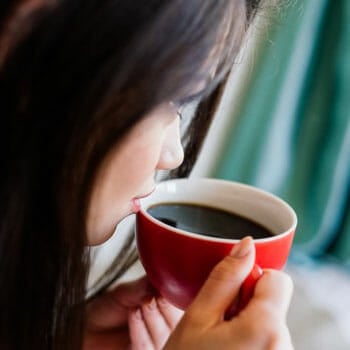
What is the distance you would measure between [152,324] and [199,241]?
0.18 meters

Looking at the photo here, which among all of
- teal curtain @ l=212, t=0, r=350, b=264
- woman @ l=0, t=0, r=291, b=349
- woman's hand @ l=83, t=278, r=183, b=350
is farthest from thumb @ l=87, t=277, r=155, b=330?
teal curtain @ l=212, t=0, r=350, b=264

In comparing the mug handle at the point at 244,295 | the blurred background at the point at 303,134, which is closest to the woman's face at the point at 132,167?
the mug handle at the point at 244,295

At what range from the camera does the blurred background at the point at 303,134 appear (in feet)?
2.38

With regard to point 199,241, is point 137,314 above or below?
below

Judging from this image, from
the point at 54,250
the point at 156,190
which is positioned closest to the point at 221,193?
the point at 156,190

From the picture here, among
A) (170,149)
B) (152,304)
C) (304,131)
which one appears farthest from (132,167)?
(304,131)

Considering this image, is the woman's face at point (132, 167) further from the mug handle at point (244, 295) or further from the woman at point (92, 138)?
the mug handle at point (244, 295)

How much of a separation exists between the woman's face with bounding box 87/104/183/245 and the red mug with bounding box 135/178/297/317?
24 millimetres

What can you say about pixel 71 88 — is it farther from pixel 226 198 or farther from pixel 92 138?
pixel 226 198

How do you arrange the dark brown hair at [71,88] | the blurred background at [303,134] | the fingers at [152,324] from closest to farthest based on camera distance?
1. the dark brown hair at [71,88]
2. the fingers at [152,324]
3. the blurred background at [303,134]

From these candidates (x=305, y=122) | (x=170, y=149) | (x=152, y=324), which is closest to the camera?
(x=170, y=149)

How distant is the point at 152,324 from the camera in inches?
24.5

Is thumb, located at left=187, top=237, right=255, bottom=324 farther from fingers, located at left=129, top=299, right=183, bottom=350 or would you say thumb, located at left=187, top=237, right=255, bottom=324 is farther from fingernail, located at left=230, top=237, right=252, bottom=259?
fingers, located at left=129, top=299, right=183, bottom=350

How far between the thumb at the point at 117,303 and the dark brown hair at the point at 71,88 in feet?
0.54
